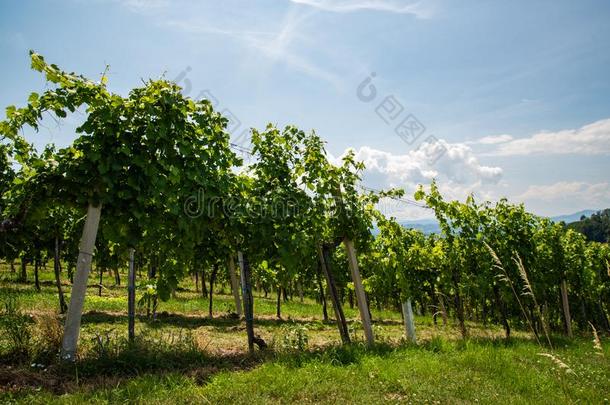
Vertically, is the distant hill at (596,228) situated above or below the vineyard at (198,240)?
above

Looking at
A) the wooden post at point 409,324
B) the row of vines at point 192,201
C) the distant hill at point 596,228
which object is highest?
the distant hill at point 596,228

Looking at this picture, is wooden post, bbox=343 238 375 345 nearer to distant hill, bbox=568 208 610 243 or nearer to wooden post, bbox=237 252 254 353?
wooden post, bbox=237 252 254 353

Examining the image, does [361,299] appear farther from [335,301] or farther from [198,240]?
[198,240]

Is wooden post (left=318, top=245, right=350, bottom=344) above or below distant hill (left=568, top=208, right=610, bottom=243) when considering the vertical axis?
below

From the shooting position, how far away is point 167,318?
16000 millimetres

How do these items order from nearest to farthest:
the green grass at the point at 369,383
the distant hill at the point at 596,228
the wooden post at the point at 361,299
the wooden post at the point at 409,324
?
the green grass at the point at 369,383 → the wooden post at the point at 361,299 → the wooden post at the point at 409,324 → the distant hill at the point at 596,228

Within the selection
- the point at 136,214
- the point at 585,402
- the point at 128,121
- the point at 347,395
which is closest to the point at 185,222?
the point at 136,214

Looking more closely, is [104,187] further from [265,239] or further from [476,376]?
[476,376]

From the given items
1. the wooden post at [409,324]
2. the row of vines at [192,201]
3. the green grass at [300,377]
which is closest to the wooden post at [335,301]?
the row of vines at [192,201]

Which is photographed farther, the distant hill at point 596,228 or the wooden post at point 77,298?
the distant hill at point 596,228

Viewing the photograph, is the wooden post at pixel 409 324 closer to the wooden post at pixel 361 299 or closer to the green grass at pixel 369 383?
the wooden post at pixel 361 299

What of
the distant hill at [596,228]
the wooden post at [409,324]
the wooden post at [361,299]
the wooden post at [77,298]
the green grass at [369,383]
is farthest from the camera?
the distant hill at [596,228]

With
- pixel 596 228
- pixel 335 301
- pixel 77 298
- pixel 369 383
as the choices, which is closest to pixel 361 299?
pixel 335 301

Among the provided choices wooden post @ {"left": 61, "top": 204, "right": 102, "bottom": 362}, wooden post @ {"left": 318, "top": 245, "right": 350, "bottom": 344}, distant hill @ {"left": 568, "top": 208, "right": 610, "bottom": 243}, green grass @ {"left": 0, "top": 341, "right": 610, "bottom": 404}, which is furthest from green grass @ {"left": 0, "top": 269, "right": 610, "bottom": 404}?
distant hill @ {"left": 568, "top": 208, "right": 610, "bottom": 243}
